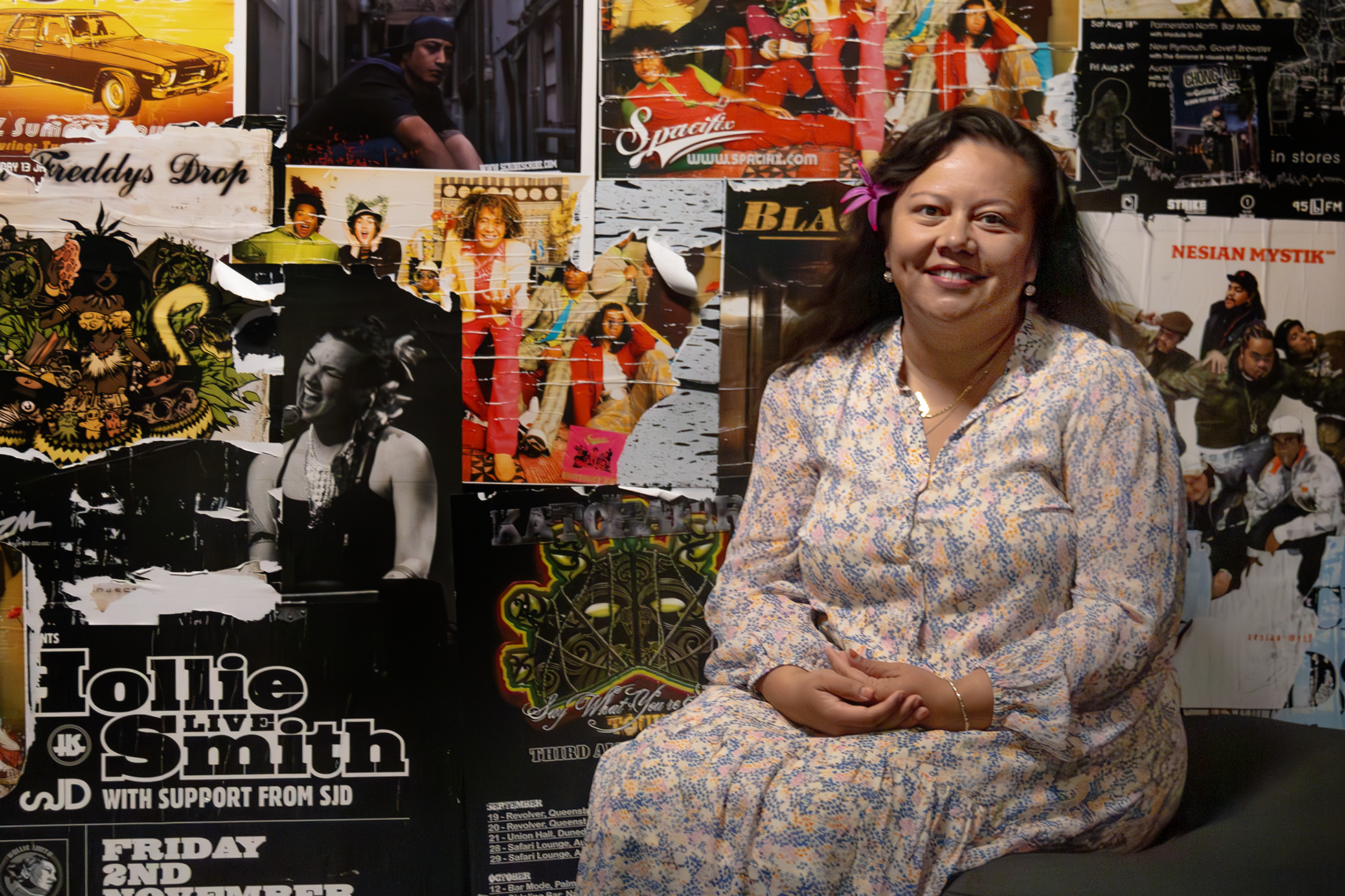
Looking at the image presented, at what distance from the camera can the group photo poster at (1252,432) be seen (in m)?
2.03

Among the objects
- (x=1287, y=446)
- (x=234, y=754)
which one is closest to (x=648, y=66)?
(x=1287, y=446)

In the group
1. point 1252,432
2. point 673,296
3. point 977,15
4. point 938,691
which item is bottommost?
point 938,691

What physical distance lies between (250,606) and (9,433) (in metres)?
0.59

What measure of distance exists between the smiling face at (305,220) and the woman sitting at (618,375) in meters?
0.56

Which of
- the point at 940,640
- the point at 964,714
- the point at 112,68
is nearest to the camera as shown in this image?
the point at 964,714

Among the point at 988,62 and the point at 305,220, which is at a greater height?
the point at 988,62

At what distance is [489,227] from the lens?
2002mm

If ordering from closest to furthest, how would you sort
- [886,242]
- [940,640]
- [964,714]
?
[964,714], [940,640], [886,242]

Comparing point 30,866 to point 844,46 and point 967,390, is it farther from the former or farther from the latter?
point 844,46

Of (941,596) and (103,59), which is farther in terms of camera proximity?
(103,59)

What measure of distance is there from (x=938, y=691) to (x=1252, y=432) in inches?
42.9

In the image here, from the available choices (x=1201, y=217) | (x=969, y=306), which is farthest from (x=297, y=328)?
(x=1201, y=217)

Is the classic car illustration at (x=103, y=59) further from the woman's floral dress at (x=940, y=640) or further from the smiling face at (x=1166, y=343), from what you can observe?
the smiling face at (x=1166, y=343)

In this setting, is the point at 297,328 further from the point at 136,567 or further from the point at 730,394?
the point at 730,394
